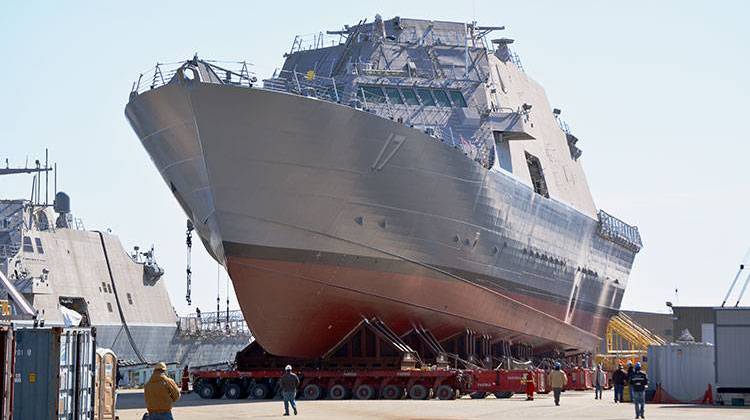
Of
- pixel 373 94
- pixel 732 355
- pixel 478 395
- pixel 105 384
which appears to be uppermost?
pixel 373 94

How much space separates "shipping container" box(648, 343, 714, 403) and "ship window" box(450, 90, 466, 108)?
10091 mm

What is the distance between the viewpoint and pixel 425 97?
39.2m

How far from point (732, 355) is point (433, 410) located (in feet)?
30.1

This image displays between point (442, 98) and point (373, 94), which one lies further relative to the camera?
point (442, 98)

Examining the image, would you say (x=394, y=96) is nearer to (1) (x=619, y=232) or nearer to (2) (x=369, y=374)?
(2) (x=369, y=374)

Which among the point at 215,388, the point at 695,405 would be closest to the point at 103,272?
the point at 215,388

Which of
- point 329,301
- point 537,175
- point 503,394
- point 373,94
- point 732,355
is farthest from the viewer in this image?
point 537,175

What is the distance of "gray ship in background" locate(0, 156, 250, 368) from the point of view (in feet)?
173

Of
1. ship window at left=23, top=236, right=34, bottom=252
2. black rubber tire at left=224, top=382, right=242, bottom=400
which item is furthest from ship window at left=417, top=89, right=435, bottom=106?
ship window at left=23, top=236, right=34, bottom=252

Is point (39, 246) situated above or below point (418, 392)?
above

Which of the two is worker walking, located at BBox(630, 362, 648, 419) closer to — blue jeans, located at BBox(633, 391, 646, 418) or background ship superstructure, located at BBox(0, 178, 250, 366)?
blue jeans, located at BBox(633, 391, 646, 418)

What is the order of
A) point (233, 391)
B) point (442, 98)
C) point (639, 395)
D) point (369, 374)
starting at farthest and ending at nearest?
point (442, 98) → point (233, 391) → point (369, 374) → point (639, 395)

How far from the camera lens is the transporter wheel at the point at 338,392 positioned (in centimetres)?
3269

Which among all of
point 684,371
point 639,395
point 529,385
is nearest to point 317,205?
point 529,385
